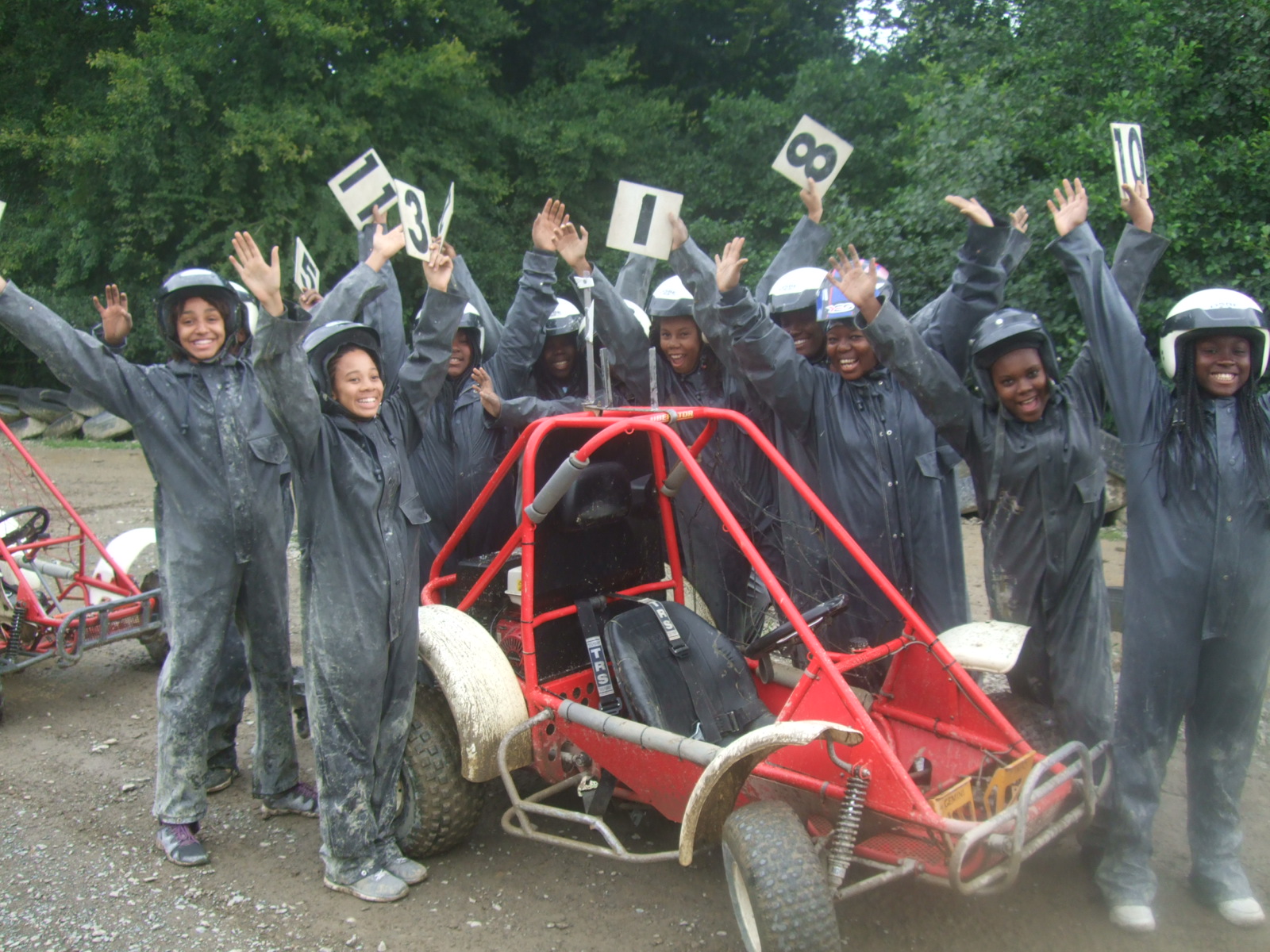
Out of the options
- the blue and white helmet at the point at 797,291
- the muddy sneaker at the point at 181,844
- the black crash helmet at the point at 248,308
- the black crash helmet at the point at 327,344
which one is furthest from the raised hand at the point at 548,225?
the muddy sneaker at the point at 181,844

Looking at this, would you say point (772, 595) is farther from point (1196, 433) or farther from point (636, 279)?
point (636, 279)

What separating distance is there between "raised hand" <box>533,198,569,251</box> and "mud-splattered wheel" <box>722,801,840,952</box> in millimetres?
3021

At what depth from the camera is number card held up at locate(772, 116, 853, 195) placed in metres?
5.14

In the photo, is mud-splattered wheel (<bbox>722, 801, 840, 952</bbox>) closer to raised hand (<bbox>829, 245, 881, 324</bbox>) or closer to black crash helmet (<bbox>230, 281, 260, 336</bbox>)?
raised hand (<bbox>829, 245, 881, 324</bbox>)

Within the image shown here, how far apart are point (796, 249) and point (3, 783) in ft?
15.0

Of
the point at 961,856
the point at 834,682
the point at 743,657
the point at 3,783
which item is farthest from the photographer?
the point at 3,783

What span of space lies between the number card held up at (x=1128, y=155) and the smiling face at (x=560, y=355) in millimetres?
2798

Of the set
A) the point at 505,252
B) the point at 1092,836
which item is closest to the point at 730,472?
the point at 1092,836

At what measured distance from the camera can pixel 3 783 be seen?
15.3ft

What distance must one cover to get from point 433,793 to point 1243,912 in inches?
108

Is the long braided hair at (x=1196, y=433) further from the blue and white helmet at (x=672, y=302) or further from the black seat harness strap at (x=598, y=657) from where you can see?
the blue and white helmet at (x=672, y=302)

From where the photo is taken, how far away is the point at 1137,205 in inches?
150

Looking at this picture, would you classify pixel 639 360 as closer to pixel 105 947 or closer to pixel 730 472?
pixel 730 472

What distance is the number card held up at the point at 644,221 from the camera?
15.6ft
